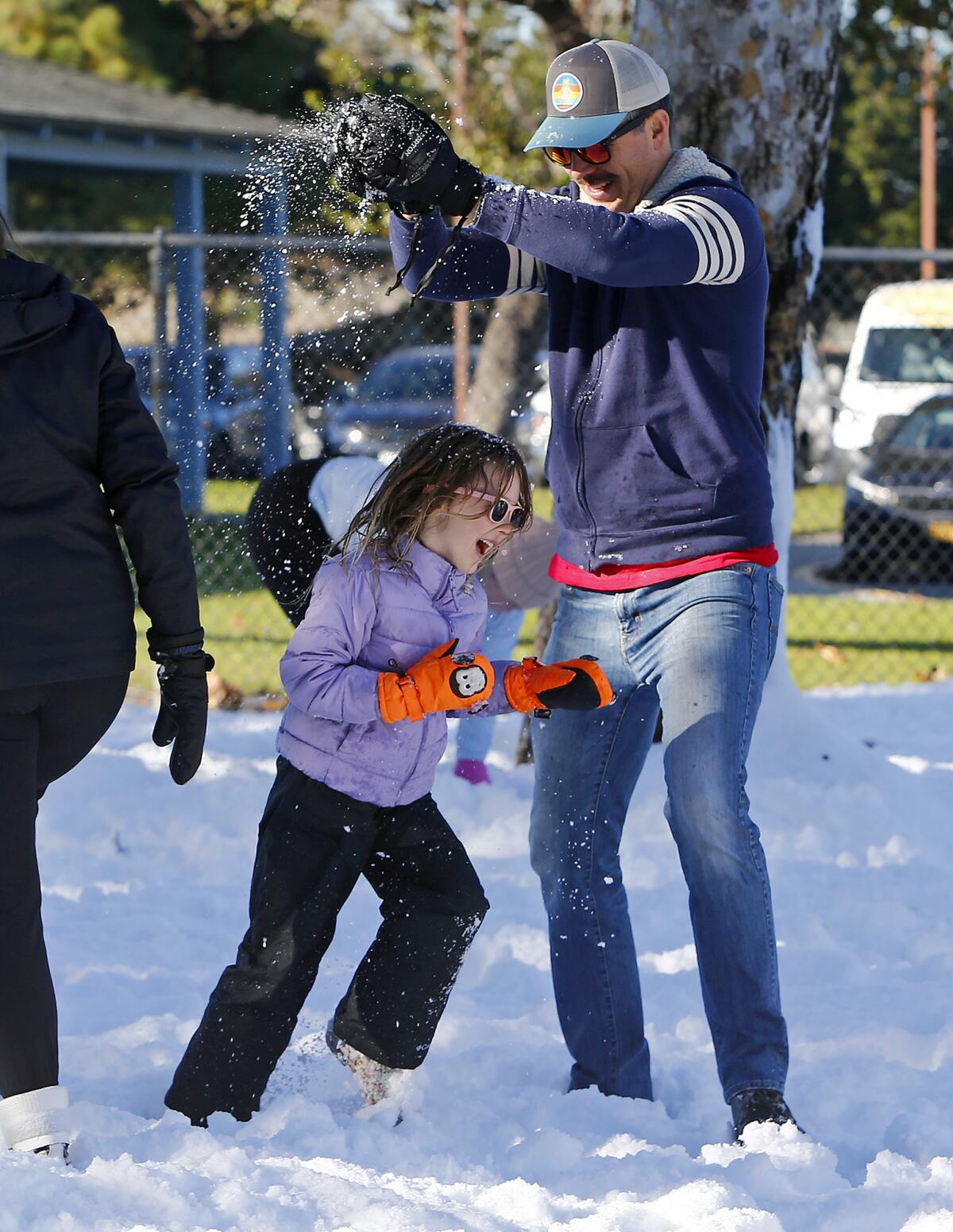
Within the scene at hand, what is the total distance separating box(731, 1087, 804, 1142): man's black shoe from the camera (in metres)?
2.84

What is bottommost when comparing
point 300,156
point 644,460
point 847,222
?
point 847,222

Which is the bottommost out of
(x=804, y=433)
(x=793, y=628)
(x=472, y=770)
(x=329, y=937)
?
(x=804, y=433)

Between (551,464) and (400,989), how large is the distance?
1074 millimetres

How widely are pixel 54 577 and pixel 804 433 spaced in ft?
49.9

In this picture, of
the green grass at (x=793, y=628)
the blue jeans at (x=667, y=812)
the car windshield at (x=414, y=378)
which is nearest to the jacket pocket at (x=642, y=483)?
the blue jeans at (x=667, y=812)

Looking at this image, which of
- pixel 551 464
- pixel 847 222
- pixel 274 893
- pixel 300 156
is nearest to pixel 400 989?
pixel 274 893

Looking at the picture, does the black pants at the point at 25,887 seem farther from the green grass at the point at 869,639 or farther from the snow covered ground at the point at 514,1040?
the green grass at the point at 869,639

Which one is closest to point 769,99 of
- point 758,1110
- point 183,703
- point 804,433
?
point 183,703

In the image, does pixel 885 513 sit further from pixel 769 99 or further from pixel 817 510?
pixel 769 99

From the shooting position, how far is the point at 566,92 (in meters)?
2.92

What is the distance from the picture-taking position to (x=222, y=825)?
201 inches

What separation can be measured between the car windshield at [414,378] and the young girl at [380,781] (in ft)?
33.8

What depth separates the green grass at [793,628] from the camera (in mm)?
8359

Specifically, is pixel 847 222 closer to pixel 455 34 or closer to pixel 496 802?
pixel 455 34
